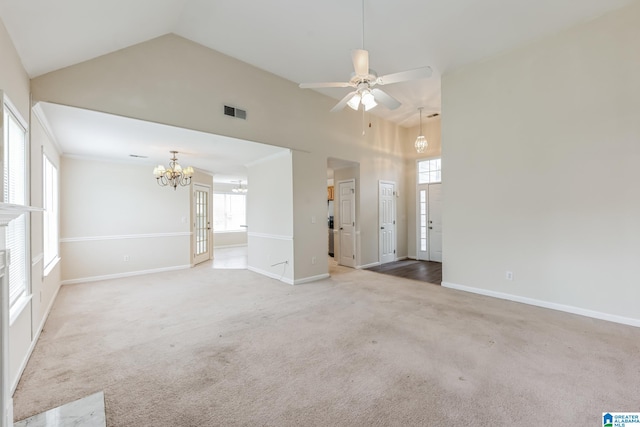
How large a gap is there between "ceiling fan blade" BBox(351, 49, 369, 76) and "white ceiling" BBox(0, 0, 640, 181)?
1.09 m

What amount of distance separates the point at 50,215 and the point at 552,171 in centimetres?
742

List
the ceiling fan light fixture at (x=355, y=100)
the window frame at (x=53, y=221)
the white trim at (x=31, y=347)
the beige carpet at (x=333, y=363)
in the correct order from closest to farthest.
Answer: the beige carpet at (x=333, y=363) → the white trim at (x=31, y=347) → the ceiling fan light fixture at (x=355, y=100) → the window frame at (x=53, y=221)

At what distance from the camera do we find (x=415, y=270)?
5996 millimetres

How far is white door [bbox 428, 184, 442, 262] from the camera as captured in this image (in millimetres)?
6930

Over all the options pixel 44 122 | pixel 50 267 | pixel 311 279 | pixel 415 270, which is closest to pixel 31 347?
pixel 50 267

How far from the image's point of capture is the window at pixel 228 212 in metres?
9.96

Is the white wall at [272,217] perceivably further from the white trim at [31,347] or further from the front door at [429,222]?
the front door at [429,222]

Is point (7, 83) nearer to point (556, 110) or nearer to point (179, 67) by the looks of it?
point (179, 67)

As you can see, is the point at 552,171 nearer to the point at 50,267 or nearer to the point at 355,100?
the point at 355,100

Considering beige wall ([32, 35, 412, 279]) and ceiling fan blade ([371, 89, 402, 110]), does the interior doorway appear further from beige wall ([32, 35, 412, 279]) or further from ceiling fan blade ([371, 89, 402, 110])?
ceiling fan blade ([371, 89, 402, 110])

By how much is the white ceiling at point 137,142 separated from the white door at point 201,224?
1098mm

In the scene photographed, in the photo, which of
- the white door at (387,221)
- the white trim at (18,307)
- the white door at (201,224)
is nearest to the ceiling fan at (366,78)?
the white trim at (18,307)

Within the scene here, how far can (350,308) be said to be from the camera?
370cm

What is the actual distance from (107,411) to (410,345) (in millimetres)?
2449
